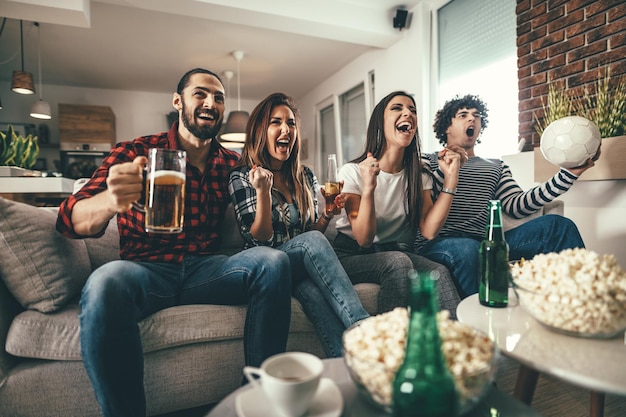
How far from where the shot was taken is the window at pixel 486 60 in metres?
3.29

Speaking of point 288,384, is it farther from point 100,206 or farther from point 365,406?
point 100,206

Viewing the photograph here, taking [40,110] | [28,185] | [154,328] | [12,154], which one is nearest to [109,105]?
[40,110]

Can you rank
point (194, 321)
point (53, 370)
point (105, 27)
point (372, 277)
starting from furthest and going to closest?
point (105, 27) → point (372, 277) → point (194, 321) → point (53, 370)

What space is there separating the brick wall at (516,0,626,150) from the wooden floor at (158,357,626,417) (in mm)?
2000

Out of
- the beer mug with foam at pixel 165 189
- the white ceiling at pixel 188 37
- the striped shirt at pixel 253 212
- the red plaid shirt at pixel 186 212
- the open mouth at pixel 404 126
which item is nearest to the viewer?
the beer mug with foam at pixel 165 189

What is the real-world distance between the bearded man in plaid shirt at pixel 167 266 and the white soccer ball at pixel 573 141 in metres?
1.43

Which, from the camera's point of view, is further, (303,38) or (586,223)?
(303,38)

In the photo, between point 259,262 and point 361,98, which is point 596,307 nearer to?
point 259,262

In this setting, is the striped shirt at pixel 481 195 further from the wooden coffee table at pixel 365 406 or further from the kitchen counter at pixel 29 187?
the kitchen counter at pixel 29 187

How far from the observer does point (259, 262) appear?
1271 mm

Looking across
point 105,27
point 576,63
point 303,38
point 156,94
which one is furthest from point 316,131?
point 576,63

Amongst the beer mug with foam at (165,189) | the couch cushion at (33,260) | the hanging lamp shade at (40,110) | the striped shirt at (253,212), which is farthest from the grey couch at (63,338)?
the hanging lamp shade at (40,110)

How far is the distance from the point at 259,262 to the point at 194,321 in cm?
Result: 30

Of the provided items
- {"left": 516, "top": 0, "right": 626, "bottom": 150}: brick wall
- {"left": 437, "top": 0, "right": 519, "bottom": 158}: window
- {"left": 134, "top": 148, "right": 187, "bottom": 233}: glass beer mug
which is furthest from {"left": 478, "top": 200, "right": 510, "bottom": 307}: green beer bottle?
{"left": 437, "top": 0, "right": 519, "bottom": 158}: window
